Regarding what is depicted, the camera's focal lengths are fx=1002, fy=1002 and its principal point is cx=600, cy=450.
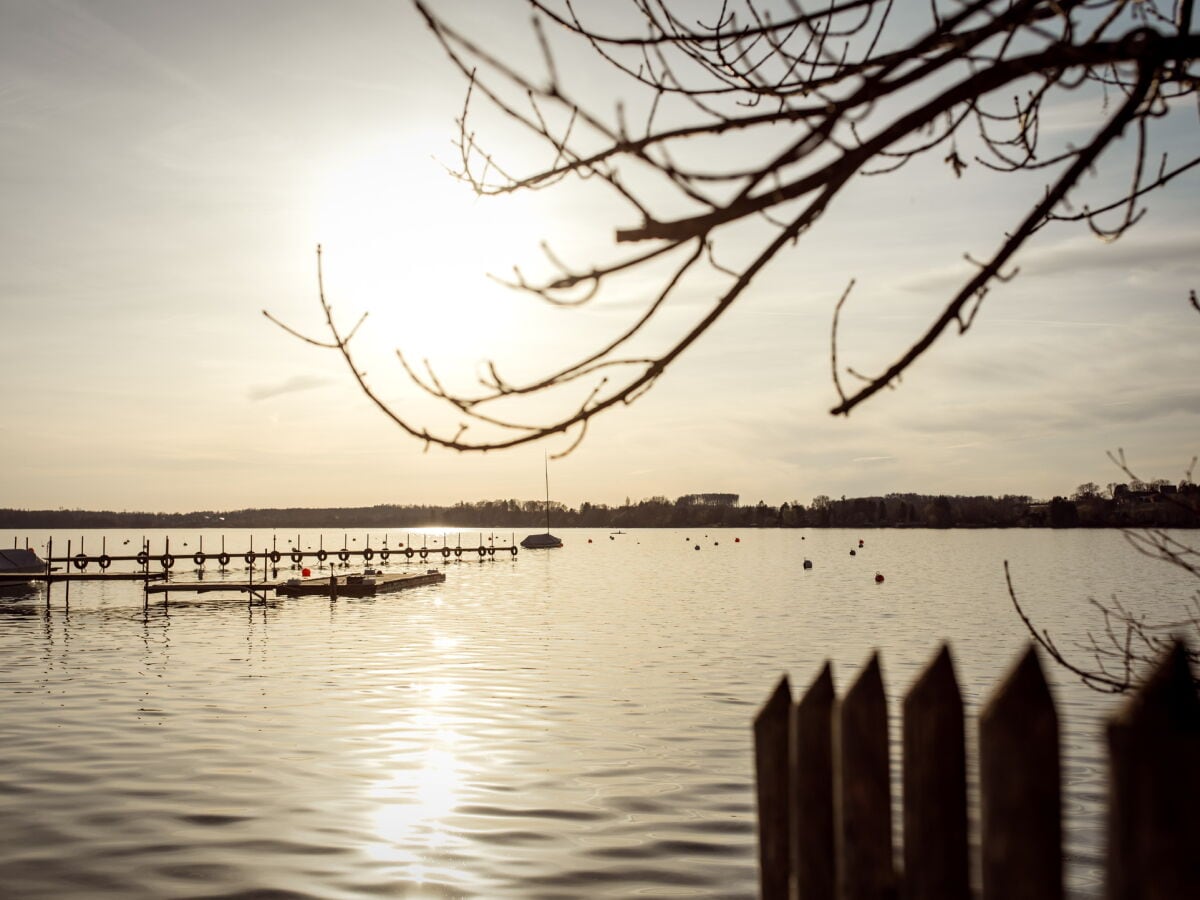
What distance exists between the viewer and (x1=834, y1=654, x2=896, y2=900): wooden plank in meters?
2.55

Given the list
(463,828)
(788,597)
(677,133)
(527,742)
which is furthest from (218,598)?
→ (677,133)

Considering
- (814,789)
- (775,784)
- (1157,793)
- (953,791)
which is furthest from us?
(775,784)

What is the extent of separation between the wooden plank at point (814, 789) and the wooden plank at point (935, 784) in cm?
34

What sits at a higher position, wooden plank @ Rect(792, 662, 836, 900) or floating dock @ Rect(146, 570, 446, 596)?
wooden plank @ Rect(792, 662, 836, 900)

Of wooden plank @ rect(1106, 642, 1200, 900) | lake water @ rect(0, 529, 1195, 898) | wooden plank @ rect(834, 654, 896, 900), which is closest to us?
wooden plank @ rect(1106, 642, 1200, 900)

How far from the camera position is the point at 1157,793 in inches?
72.2

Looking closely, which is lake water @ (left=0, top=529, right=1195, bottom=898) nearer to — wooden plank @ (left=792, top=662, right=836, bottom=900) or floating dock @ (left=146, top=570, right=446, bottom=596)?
floating dock @ (left=146, top=570, right=446, bottom=596)

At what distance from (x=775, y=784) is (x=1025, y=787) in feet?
2.89

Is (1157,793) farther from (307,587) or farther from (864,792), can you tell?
(307,587)

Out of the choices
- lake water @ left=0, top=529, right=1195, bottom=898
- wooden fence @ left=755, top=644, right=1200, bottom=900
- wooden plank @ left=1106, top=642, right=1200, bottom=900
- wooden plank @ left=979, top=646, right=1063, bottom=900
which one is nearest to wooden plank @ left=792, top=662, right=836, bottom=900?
wooden fence @ left=755, top=644, right=1200, bottom=900

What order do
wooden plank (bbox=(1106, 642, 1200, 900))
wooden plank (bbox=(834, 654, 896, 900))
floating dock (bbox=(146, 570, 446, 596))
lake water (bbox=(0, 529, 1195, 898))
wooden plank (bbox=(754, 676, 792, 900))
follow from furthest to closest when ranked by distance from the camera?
1. floating dock (bbox=(146, 570, 446, 596))
2. lake water (bbox=(0, 529, 1195, 898))
3. wooden plank (bbox=(754, 676, 792, 900))
4. wooden plank (bbox=(834, 654, 896, 900))
5. wooden plank (bbox=(1106, 642, 1200, 900))

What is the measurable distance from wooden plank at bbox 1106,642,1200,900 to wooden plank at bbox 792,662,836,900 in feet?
2.95

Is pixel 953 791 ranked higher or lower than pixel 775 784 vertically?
higher

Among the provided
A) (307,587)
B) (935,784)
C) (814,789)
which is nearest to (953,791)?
(935,784)
